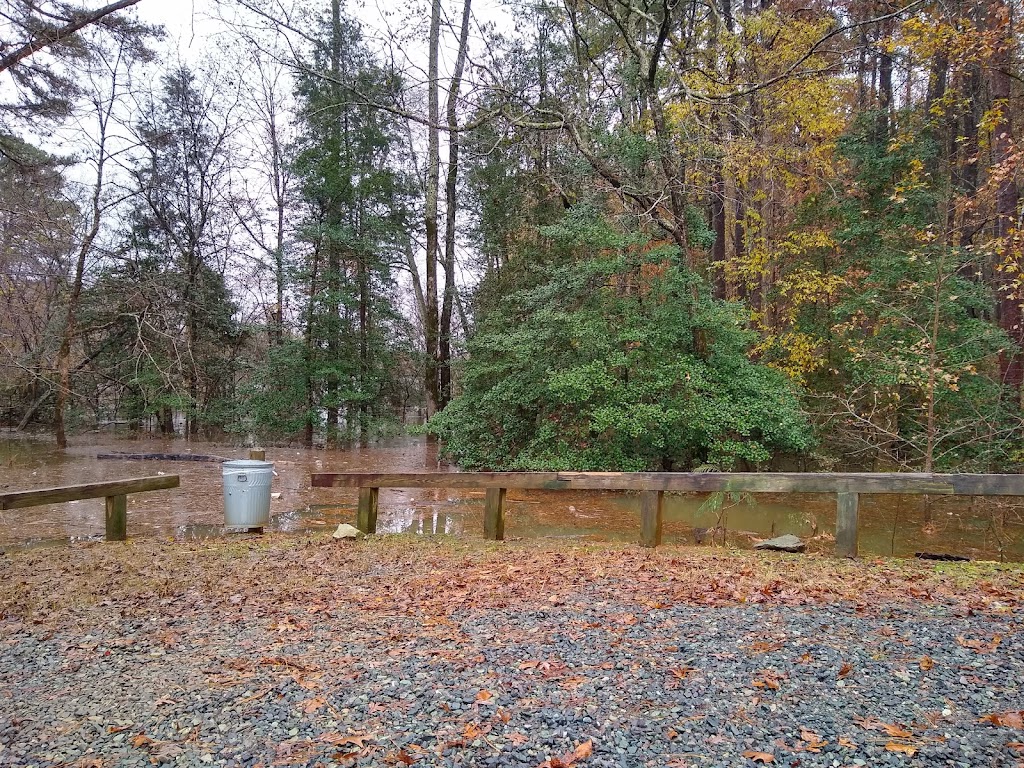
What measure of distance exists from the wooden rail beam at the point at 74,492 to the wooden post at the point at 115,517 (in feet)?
0.30

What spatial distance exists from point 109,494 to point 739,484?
5.93m

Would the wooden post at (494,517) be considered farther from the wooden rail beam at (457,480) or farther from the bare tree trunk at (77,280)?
the bare tree trunk at (77,280)

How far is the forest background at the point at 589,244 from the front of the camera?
10312 millimetres

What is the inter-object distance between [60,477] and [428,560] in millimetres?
10217

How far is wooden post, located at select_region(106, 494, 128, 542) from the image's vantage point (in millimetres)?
6309

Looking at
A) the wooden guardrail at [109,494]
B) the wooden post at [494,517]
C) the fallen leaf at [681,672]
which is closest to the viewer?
the fallen leaf at [681,672]

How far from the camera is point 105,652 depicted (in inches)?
138

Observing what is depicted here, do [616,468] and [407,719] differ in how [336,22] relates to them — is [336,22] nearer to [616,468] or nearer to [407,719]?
[616,468]

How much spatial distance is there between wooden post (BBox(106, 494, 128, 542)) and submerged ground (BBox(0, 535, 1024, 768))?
117 cm

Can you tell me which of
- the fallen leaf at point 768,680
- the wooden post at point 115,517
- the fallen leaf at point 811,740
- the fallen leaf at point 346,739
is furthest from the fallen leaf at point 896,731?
the wooden post at point 115,517

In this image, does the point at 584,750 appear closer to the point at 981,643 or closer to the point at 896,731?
the point at 896,731

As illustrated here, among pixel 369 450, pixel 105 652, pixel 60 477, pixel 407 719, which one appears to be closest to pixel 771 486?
pixel 407 719

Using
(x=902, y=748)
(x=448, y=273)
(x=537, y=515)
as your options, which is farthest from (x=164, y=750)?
(x=448, y=273)

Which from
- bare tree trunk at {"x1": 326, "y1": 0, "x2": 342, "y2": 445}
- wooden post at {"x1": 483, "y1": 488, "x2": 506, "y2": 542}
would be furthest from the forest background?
wooden post at {"x1": 483, "y1": 488, "x2": 506, "y2": 542}
